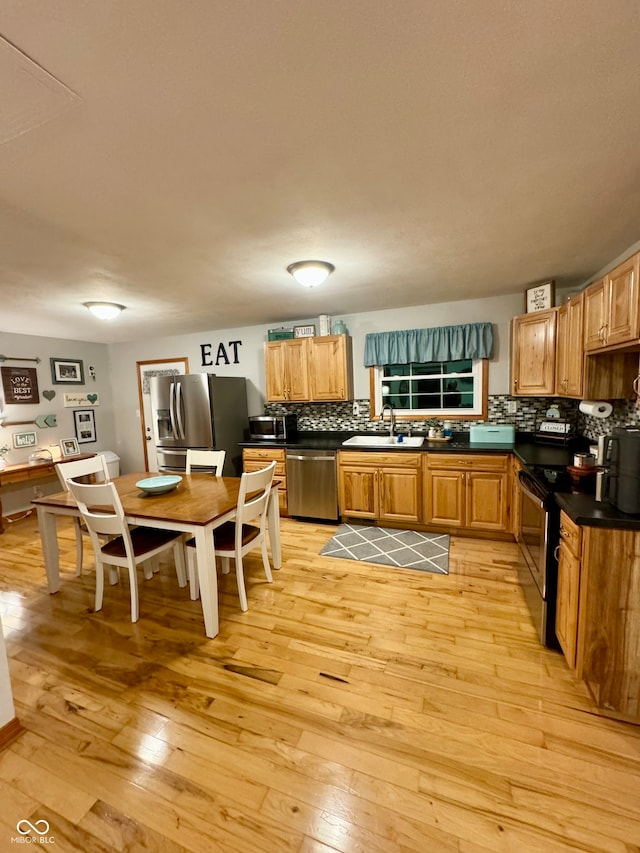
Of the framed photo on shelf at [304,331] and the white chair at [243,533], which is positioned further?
the framed photo on shelf at [304,331]

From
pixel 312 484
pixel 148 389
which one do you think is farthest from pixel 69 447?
pixel 312 484

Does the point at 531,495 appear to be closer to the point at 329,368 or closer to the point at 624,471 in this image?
the point at 624,471

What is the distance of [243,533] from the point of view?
8.20ft

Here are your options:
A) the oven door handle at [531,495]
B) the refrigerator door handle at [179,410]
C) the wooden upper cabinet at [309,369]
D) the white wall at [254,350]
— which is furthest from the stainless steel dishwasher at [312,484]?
the oven door handle at [531,495]

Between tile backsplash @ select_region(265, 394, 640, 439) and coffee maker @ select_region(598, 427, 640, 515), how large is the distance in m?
0.81

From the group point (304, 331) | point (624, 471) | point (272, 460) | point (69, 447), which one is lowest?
point (272, 460)

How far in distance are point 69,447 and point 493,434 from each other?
221 inches

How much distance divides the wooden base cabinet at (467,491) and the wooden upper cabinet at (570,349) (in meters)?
0.81

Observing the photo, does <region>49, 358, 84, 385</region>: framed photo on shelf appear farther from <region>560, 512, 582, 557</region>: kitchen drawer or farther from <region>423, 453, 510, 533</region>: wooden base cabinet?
<region>560, 512, 582, 557</region>: kitchen drawer

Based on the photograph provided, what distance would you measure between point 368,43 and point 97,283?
264cm

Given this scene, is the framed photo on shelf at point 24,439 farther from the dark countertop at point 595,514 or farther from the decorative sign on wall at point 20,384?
the dark countertop at point 595,514

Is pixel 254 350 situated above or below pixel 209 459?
above

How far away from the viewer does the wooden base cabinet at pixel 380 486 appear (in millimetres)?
3463

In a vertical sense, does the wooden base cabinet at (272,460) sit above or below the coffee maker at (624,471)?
below
